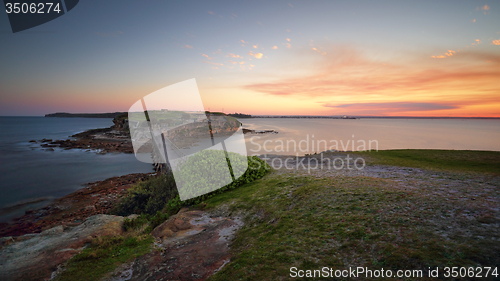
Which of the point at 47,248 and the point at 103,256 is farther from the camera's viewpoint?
the point at 47,248

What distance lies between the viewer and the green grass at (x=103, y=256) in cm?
521

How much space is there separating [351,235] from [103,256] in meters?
7.18

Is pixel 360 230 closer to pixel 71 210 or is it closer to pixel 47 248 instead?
pixel 47 248

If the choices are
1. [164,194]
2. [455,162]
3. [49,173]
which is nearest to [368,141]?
[455,162]

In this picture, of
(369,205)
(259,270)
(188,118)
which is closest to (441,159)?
(369,205)

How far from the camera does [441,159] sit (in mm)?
14531

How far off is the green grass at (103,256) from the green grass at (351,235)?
312 cm

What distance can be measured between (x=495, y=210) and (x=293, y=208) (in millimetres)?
5461

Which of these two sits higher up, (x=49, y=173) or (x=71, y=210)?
(x=49, y=173)

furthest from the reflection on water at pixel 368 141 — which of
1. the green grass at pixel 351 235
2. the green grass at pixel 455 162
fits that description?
the green grass at pixel 351 235

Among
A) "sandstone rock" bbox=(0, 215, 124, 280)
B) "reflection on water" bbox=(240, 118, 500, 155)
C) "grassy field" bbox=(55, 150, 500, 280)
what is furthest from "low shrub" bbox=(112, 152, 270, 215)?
"reflection on water" bbox=(240, 118, 500, 155)

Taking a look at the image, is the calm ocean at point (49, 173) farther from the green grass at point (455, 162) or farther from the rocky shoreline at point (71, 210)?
the green grass at point (455, 162)

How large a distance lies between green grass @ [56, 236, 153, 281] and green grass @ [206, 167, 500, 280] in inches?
123

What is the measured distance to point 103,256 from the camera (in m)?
6.02
